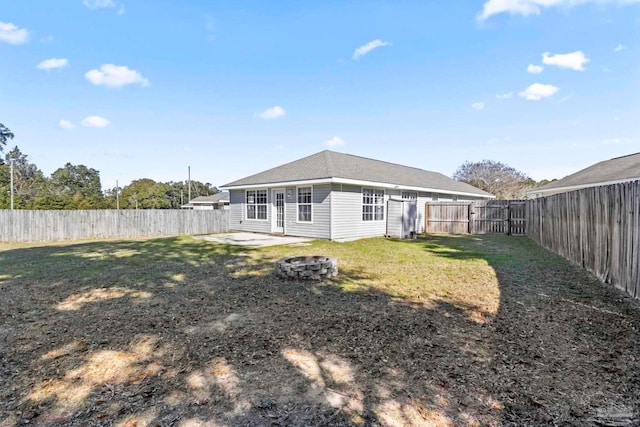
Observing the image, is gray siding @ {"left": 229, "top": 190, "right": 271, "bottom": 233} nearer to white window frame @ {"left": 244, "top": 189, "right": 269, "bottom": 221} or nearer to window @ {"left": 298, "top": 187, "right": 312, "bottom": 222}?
white window frame @ {"left": 244, "top": 189, "right": 269, "bottom": 221}

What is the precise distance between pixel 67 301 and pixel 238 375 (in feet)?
12.2

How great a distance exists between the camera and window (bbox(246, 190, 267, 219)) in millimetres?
15242

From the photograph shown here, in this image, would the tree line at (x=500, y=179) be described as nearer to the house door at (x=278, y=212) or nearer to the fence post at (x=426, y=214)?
the fence post at (x=426, y=214)

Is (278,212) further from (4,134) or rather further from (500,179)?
(4,134)

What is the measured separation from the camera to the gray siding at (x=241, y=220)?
49.9ft

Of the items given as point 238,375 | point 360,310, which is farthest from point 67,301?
point 360,310

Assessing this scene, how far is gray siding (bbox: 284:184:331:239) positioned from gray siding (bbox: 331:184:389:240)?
279mm

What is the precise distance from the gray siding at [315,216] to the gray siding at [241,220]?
1.51 metres

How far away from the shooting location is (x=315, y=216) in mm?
12836

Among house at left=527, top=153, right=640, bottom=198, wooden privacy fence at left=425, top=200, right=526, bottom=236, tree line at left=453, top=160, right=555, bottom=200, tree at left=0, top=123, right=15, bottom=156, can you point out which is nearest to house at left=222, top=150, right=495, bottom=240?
wooden privacy fence at left=425, top=200, right=526, bottom=236

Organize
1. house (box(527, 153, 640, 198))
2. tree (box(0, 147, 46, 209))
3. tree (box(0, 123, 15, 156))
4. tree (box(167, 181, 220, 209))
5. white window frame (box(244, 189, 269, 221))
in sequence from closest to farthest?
house (box(527, 153, 640, 198)), white window frame (box(244, 189, 269, 221)), tree (box(0, 147, 46, 209)), tree (box(0, 123, 15, 156)), tree (box(167, 181, 220, 209))

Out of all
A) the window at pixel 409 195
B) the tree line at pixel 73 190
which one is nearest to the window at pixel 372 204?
the window at pixel 409 195

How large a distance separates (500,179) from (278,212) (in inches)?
1055

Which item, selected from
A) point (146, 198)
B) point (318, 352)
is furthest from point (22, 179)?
point (318, 352)
